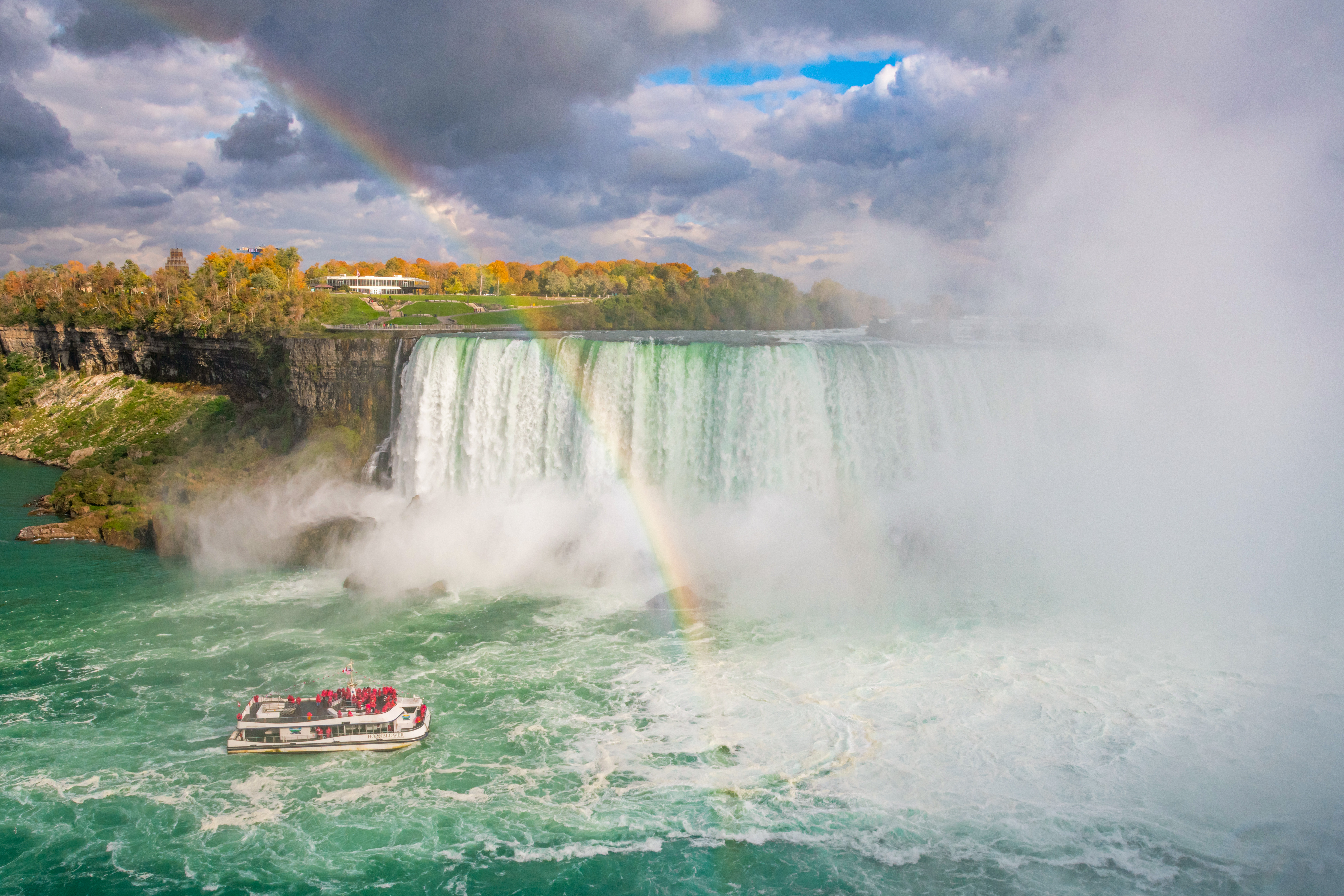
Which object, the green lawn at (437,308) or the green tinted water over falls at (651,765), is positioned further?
the green lawn at (437,308)

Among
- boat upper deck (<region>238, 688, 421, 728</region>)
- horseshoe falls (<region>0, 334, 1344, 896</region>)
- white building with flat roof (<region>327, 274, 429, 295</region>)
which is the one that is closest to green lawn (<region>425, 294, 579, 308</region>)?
white building with flat roof (<region>327, 274, 429, 295</region>)

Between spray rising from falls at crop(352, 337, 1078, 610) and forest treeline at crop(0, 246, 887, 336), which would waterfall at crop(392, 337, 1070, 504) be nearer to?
spray rising from falls at crop(352, 337, 1078, 610)

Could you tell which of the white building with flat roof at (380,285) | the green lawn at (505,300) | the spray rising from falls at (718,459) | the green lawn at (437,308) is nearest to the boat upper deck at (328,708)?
the spray rising from falls at (718,459)

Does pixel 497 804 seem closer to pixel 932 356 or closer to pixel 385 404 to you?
pixel 932 356

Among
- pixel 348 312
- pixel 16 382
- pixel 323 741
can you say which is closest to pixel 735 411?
pixel 323 741

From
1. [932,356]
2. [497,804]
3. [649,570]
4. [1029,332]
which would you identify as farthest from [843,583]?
[1029,332]

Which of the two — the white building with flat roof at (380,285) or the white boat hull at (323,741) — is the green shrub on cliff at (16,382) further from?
the white boat hull at (323,741)
